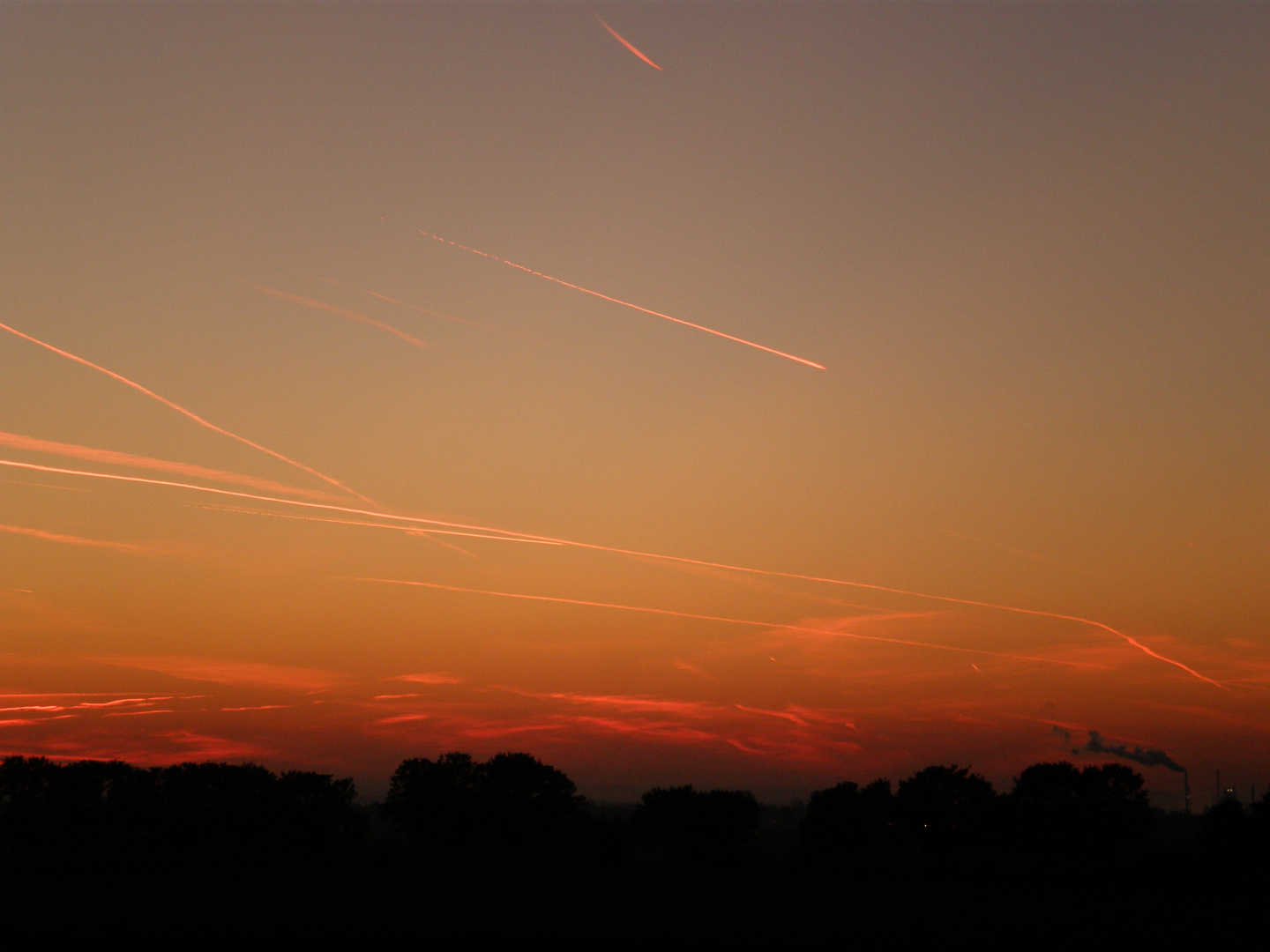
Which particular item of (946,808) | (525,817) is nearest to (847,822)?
(946,808)

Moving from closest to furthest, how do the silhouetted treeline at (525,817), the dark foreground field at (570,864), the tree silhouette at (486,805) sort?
the dark foreground field at (570,864) < the silhouetted treeline at (525,817) < the tree silhouette at (486,805)

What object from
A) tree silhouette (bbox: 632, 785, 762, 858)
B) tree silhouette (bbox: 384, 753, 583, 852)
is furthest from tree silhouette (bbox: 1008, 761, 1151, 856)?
tree silhouette (bbox: 384, 753, 583, 852)

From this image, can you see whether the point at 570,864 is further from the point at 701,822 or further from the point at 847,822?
the point at 847,822

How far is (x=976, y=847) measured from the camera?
556 feet

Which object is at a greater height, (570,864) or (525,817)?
(525,817)

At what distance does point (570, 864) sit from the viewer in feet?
525

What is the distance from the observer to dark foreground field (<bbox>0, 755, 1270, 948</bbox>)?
89312 mm

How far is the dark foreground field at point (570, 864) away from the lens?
89.3 meters

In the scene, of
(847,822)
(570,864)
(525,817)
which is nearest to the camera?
(570,864)

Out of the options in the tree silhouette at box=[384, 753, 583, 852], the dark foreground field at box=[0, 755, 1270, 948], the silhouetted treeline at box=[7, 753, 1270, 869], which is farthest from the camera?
the tree silhouette at box=[384, 753, 583, 852]

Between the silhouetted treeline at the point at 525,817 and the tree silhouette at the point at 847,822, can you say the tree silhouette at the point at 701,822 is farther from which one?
the tree silhouette at the point at 847,822

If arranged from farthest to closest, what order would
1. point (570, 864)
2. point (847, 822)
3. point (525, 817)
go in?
point (847, 822) → point (525, 817) → point (570, 864)

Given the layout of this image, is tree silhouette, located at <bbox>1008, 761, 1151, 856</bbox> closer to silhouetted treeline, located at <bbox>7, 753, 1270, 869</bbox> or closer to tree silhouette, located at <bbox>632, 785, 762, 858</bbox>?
silhouetted treeline, located at <bbox>7, 753, 1270, 869</bbox>

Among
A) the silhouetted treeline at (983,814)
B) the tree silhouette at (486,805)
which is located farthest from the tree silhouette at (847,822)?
the tree silhouette at (486,805)
